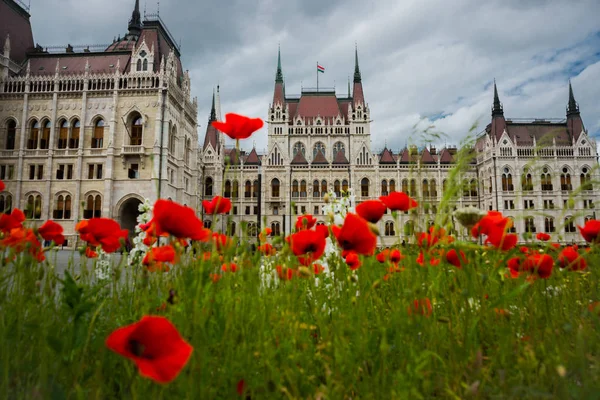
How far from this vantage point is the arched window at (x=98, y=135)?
88.4 feet

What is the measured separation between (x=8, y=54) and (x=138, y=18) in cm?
1187

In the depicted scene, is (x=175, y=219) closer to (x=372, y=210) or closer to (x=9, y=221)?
(x=372, y=210)

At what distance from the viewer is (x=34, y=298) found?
1925 millimetres

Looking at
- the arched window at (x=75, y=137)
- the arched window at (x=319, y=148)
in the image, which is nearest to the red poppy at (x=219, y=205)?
the arched window at (x=75, y=137)

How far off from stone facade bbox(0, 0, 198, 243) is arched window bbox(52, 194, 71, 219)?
0.21 ft

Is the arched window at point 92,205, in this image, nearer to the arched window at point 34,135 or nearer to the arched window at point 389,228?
the arched window at point 34,135

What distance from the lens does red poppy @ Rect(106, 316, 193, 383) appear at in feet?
2.21

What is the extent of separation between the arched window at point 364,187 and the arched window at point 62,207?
28.2 m

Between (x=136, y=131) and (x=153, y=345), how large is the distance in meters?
29.1

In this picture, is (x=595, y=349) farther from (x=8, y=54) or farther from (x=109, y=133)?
(x=8, y=54)

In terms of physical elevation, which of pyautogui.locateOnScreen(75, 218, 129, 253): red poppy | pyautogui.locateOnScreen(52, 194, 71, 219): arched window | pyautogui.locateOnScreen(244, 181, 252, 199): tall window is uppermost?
pyautogui.locateOnScreen(244, 181, 252, 199): tall window

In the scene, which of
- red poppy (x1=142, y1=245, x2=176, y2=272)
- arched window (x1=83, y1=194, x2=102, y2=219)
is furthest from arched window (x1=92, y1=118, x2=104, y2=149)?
red poppy (x1=142, y1=245, x2=176, y2=272)

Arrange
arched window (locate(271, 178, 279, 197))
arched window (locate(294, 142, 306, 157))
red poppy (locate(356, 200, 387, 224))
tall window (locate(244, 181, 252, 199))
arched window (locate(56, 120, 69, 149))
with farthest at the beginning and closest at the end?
arched window (locate(294, 142, 306, 157))
tall window (locate(244, 181, 252, 199))
arched window (locate(271, 178, 279, 197))
arched window (locate(56, 120, 69, 149))
red poppy (locate(356, 200, 387, 224))

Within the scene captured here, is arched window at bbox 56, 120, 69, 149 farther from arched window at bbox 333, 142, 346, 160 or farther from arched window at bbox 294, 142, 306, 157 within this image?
arched window at bbox 333, 142, 346, 160
